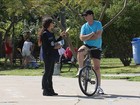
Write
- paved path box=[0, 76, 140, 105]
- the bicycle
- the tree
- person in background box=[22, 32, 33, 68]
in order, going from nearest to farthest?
1. paved path box=[0, 76, 140, 105]
2. the bicycle
3. the tree
4. person in background box=[22, 32, 33, 68]

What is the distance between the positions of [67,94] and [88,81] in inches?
31.2

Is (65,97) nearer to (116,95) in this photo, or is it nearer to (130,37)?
(116,95)

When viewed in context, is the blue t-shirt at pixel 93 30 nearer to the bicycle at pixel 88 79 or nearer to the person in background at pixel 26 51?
the bicycle at pixel 88 79

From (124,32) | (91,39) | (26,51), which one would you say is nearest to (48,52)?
(91,39)

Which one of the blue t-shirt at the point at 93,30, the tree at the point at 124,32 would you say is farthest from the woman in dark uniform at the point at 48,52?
the tree at the point at 124,32

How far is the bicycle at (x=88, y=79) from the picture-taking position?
11008 millimetres

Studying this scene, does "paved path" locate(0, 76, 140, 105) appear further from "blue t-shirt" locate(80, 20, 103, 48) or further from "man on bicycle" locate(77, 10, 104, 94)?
"blue t-shirt" locate(80, 20, 103, 48)

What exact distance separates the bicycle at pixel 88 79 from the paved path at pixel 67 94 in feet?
0.55

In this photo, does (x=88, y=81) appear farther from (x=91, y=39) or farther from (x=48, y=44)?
(x=48, y=44)

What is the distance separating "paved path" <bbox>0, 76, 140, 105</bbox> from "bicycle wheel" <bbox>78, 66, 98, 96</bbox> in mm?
151

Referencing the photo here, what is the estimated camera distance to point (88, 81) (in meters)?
11.0

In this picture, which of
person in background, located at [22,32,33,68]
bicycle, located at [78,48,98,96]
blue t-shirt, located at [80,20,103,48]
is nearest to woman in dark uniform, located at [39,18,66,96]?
blue t-shirt, located at [80,20,103,48]

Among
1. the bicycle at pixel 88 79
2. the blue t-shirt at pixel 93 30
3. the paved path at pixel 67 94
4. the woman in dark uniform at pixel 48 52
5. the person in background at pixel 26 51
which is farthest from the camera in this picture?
the person in background at pixel 26 51

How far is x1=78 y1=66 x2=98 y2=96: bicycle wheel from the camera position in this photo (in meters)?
11.0
